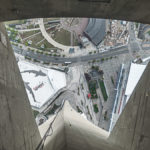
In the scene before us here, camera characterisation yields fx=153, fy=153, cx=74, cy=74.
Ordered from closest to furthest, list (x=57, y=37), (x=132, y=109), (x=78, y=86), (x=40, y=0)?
(x=40, y=0), (x=132, y=109), (x=78, y=86), (x=57, y=37)

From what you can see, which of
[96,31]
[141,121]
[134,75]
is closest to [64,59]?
[96,31]

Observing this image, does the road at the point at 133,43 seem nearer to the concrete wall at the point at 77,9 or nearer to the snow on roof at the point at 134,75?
the snow on roof at the point at 134,75

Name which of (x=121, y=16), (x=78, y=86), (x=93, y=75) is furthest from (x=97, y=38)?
(x=121, y=16)

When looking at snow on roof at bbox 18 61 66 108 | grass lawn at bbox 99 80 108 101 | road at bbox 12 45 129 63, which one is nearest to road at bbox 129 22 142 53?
road at bbox 12 45 129 63

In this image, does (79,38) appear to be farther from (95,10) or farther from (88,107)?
(95,10)

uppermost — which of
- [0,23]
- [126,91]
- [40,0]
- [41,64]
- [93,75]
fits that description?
[40,0]

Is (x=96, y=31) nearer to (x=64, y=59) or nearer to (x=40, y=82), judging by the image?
(x=64, y=59)
